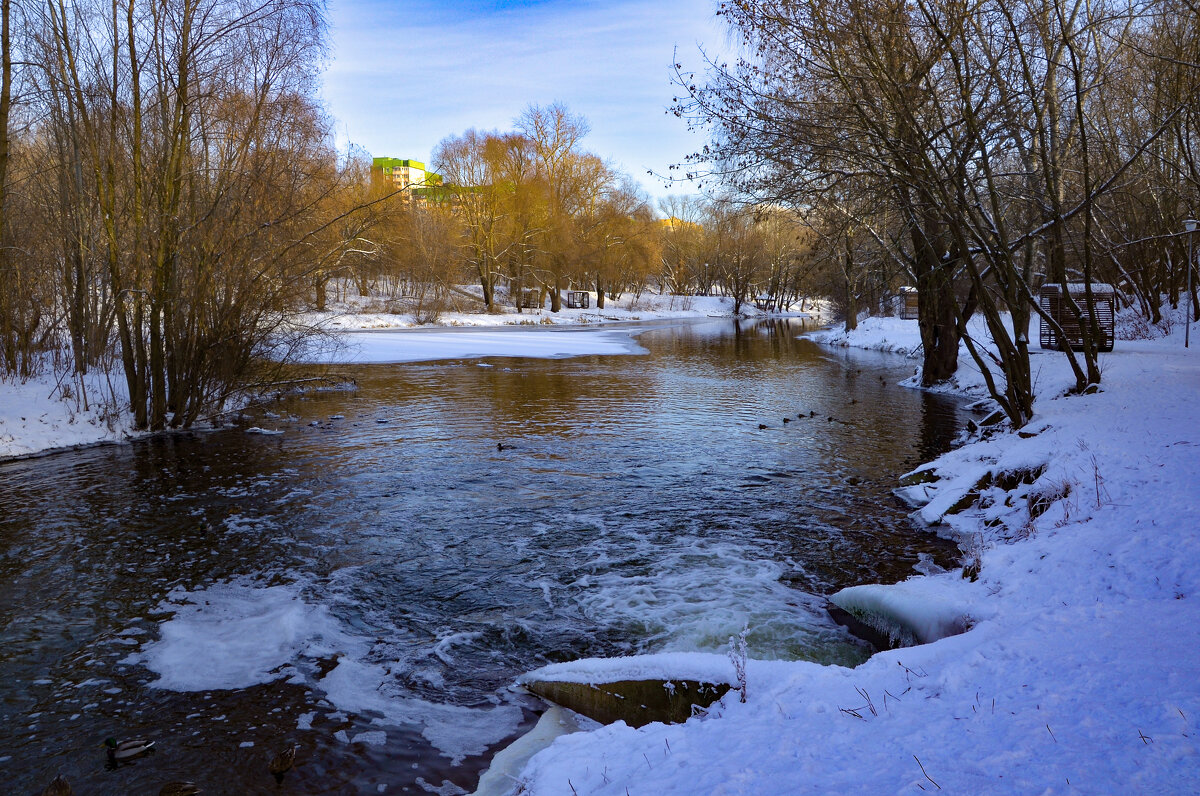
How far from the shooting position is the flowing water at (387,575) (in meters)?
4.46

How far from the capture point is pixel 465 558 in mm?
7352

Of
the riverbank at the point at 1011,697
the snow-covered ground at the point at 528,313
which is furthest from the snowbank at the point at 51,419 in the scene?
the snow-covered ground at the point at 528,313

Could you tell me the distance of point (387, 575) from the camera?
22.6 feet

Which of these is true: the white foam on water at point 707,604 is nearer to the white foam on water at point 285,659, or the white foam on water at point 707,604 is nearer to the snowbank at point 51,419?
the white foam on water at point 285,659

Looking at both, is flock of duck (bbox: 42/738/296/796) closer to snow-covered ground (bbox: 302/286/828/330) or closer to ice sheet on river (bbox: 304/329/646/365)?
ice sheet on river (bbox: 304/329/646/365)

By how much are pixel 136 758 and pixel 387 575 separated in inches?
A: 112

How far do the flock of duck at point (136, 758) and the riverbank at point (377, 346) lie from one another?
936 centimetres

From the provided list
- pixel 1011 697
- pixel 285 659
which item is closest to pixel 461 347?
pixel 285 659

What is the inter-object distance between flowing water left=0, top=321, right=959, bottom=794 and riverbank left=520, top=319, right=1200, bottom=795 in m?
1.10

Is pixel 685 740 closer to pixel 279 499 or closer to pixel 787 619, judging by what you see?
pixel 787 619

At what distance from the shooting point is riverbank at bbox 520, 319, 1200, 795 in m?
2.82

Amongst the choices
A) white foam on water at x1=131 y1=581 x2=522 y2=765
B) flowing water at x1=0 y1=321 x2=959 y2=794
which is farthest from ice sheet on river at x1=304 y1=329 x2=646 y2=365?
white foam on water at x1=131 y1=581 x2=522 y2=765

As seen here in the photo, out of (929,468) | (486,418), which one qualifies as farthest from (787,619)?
(486,418)

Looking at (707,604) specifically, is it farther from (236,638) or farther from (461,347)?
(461,347)
